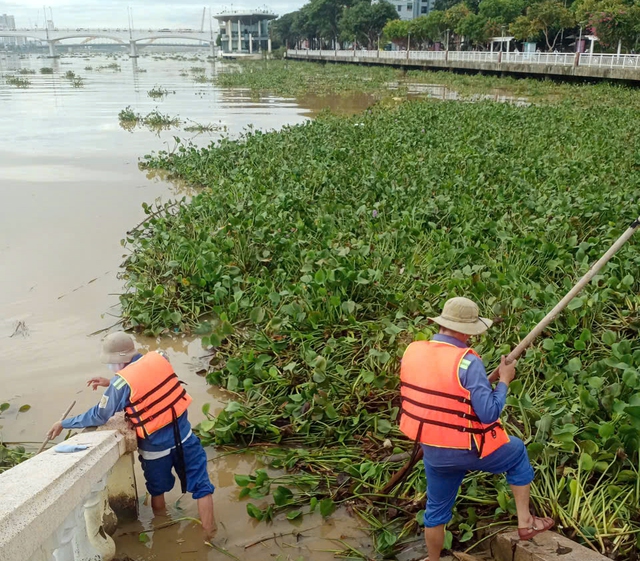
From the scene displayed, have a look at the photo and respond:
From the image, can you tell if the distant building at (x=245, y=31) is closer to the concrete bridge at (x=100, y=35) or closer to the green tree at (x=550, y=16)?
the concrete bridge at (x=100, y=35)

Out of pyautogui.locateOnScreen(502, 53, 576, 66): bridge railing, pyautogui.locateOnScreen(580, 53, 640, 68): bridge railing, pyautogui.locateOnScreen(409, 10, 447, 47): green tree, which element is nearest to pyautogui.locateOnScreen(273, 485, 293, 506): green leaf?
pyautogui.locateOnScreen(580, 53, 640, 68): bridge railing

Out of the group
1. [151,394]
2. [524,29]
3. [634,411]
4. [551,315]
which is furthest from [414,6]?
[151,394]

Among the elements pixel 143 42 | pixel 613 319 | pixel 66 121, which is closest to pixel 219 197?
pixel 613 319

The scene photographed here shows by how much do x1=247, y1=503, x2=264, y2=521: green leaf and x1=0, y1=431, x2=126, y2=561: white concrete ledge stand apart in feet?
2.74

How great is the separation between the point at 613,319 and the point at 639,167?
18.5ft

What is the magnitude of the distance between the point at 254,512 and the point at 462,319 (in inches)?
62.5

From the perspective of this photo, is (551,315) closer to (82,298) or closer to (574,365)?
(574,365)

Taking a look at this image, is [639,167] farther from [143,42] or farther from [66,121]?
[143,42]

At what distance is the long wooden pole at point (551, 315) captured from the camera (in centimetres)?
263

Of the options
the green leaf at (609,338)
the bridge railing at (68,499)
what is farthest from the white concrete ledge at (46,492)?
the green leaf at (609,338)

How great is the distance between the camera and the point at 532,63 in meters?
30.4

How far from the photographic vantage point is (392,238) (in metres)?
6.27

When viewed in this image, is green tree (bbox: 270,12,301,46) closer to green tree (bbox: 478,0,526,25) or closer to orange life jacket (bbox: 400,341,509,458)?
green tree (bbox: 478,0,526,25)

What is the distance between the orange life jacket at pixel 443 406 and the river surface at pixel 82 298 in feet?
2.97
